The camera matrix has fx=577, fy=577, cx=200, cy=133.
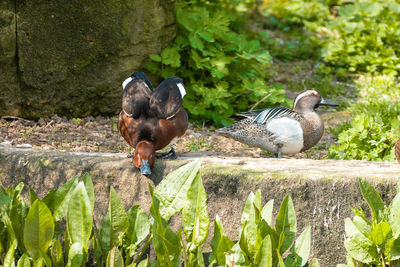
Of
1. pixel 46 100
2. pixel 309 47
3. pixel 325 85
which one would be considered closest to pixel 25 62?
pixel 46 100

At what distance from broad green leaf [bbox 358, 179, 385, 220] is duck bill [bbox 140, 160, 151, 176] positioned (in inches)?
49.6

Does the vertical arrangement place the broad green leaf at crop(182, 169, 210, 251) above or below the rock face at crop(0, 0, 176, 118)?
below

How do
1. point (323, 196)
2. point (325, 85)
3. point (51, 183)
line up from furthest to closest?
1. point (325, 85)
2. point (51, 183)
3. point (323, 196)

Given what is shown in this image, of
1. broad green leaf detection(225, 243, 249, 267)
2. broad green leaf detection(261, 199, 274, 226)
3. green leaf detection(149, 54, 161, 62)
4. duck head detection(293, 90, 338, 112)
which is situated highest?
green leaf detection(149, 54, 161, 62)

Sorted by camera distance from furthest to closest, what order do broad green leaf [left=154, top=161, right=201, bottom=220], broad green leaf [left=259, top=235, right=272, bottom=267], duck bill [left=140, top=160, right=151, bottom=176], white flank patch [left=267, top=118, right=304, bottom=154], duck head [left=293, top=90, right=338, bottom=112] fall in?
1. duck head [left=293, top=90, right=338, bottom=112]
2. white flank patch [left=267, top=118, right=304, bottom=154]
3. duck bill [left=140, top=160, right=151, bottom=176]
4. broad green leaf [left=154, top=161, right=201, bottom=220]
5. broad green leaf [left=259, top=235, right=272, bottom=267]

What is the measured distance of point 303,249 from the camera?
9.81 ft

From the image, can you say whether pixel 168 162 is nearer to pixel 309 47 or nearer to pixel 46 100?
pixel 46 100

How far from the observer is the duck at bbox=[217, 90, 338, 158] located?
4.81 meters

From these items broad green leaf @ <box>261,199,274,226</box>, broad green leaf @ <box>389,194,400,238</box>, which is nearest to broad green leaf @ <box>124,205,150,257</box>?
broad green leaf @ <box>261,199,274,226</box>

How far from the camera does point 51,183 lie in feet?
12.0

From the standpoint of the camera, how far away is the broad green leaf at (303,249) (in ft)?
9.78

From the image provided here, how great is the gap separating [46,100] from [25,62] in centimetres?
42

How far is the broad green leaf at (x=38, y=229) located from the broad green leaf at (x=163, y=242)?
20.6 inches

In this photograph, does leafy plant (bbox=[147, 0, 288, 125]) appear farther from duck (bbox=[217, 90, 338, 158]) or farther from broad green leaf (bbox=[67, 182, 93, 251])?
broad green leaf (bbox=[67, 182, 93, 251])
